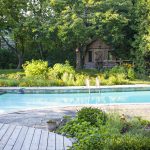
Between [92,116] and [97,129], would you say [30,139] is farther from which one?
[92,116]

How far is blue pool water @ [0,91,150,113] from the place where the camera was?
1477 centimetres

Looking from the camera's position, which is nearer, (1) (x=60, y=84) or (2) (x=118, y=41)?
(1) (x=60, y=84)

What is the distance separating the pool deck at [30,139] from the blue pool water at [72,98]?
7139 mm

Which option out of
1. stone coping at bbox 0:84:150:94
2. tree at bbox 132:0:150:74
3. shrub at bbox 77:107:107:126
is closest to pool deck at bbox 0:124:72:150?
shrub at bbox 77:107:107:126

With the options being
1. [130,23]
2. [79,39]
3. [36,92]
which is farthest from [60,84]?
[130,23]

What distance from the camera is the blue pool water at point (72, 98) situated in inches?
582

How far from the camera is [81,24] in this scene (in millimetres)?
21250

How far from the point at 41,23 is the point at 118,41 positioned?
5.02m

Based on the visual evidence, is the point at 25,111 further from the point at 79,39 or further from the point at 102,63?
the point at 102,63

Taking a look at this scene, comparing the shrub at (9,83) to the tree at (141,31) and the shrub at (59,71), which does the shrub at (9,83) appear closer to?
the shrub at (59,71)

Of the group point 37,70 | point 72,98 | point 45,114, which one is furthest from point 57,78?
point 45,114

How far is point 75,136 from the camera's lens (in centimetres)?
655

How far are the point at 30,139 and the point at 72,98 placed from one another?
961 cm

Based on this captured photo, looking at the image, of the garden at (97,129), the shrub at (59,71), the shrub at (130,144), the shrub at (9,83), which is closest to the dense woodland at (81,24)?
the shrub at (59,71)
